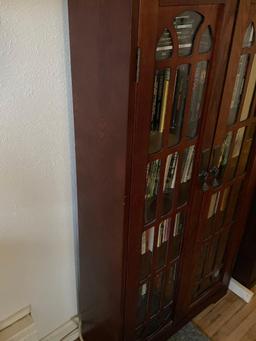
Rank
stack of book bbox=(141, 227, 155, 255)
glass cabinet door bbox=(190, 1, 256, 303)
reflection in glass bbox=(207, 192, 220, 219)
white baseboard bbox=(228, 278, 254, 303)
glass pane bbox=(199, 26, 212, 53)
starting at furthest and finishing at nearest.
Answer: white baseboard bbox=(228, 278, 254, 303), reflection in glass bbox=(207, 192, 220, 219), stack of book bbox=(141, 227, 155, 255), glass cabinet door bbox=(190, 1, 256, 303), glass pane bbox=(199, 26, 212, 53)

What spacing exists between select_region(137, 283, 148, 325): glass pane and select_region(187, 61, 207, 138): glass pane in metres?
0.59

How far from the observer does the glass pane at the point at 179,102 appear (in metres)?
0.79

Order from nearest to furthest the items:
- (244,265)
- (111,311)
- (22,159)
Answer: (22,159) → (111,311) → (244,265)

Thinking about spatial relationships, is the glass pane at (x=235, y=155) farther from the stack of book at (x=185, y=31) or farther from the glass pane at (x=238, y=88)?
the stack of book at (x=185, y=31)

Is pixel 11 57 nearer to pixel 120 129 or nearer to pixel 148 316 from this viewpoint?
pixel 120 129

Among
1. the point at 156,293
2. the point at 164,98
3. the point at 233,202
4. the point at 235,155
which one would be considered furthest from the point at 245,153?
the point at 156,293

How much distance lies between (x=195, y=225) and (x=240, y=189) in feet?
0.95

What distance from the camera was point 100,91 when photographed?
776 mm

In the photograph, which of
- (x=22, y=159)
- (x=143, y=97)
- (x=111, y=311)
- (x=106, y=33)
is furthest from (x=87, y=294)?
(x=106, y=33)

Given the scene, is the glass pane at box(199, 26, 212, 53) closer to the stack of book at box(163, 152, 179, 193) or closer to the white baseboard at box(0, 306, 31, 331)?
the stack of book at box(163, 152, 179, 193)

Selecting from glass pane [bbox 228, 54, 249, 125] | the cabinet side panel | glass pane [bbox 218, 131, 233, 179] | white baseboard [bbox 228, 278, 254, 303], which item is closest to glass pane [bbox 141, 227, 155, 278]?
the cabinet side panel

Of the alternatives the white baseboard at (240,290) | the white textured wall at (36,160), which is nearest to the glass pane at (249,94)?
the white textured wall at (36,160)

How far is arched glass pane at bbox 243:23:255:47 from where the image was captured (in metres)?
0.87

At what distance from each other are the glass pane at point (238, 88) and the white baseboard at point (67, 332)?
3.73 feet
